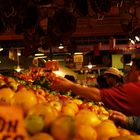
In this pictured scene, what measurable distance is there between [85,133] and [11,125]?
0.38m

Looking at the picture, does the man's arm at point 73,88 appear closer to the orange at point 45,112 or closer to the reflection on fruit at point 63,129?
the orange at point 45,112

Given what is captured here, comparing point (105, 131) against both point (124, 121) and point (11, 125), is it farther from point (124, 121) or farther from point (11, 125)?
→ point (124, 121)

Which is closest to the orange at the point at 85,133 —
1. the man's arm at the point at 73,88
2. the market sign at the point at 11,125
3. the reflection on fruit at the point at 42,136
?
the reflection on fruit at the point at 42,136

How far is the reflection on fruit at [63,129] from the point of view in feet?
5.07

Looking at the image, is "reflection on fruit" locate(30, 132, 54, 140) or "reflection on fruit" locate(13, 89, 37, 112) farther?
"reflection on fruit" locate(13, 89, 37, 112)

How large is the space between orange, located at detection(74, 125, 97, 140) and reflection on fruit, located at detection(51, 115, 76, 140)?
94 millimetres

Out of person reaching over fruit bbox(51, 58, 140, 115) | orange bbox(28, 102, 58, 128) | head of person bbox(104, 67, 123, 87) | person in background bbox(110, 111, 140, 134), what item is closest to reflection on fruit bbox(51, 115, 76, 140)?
orange bbox(28, 102, 58, 128)

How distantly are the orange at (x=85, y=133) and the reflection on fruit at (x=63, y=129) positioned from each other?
0.09m

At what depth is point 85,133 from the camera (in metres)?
1.67

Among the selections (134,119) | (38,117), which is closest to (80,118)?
(38,117)

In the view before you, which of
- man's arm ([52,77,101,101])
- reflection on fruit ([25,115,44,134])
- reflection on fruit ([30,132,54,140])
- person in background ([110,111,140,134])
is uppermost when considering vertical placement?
reflection on fruit ([25,115,44,134])

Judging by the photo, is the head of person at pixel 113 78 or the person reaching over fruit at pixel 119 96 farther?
the head of person at pixel 113 78

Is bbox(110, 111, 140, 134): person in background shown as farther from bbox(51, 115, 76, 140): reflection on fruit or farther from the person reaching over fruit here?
bbox(51, 115, 76, 140): reflection on fruit

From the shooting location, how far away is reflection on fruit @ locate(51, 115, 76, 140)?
Result: 154cm
